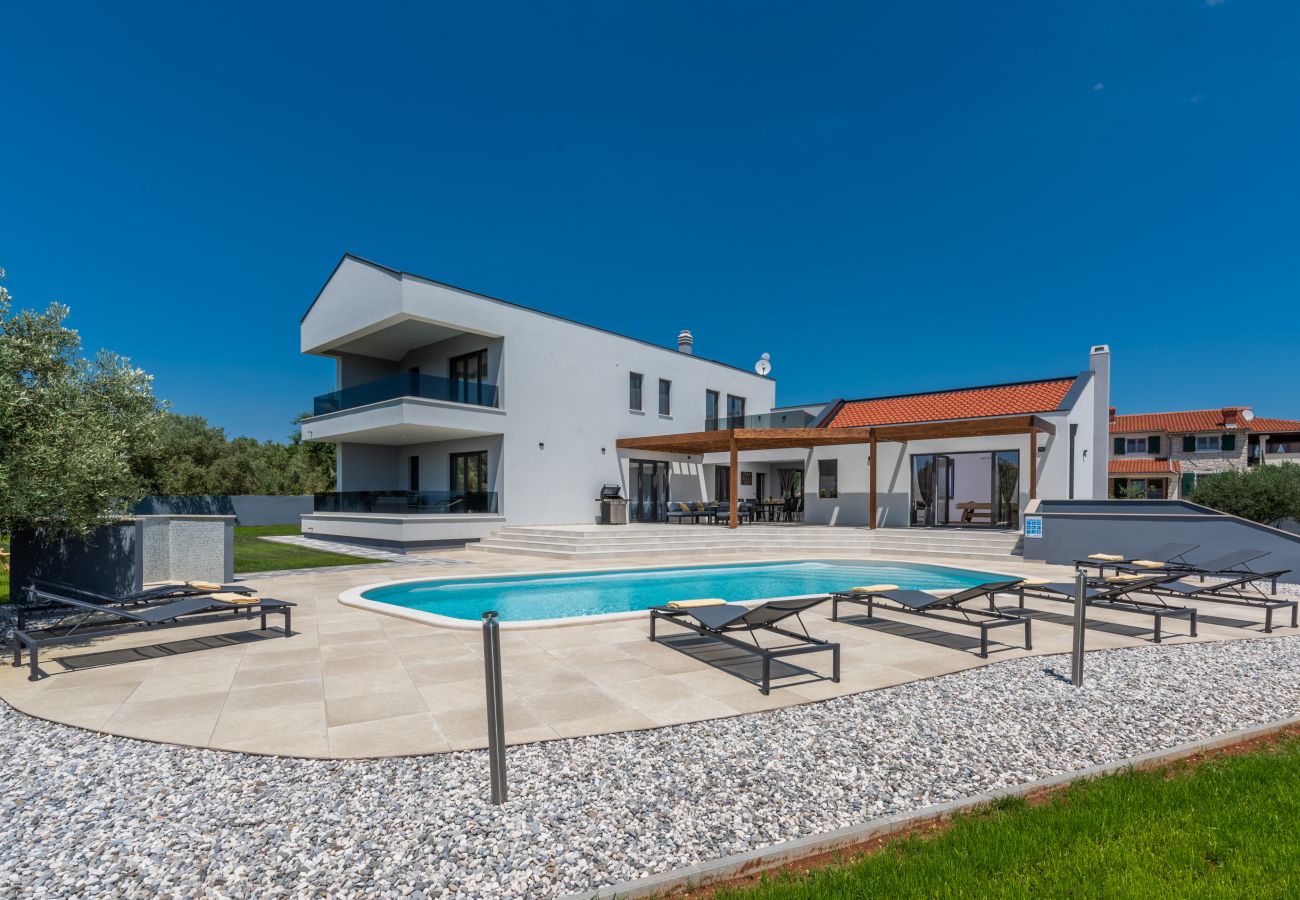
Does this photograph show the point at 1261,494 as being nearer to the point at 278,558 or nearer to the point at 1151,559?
the point at 1151,559

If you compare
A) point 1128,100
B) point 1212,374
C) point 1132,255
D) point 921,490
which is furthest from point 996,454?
point 1212,374

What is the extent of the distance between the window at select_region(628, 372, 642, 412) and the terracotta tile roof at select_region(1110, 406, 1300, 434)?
1496 inches

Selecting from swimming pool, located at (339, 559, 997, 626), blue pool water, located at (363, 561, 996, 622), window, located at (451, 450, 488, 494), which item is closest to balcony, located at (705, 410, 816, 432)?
window, located at (451, 450, 488, 494)

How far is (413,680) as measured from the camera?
5402 mm

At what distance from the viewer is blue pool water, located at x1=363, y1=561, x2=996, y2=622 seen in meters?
10.1

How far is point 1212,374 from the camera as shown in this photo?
42844 mm

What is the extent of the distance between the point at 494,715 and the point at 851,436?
18.5 meters

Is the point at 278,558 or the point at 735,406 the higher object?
the point at 735,406

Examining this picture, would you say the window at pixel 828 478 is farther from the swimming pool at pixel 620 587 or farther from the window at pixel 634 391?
the window at pixel 634 391

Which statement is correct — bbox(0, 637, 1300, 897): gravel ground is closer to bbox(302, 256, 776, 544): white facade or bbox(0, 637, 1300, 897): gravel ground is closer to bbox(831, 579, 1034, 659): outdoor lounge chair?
bbox(831, 579, 1034, 659): outdoor lounge chair

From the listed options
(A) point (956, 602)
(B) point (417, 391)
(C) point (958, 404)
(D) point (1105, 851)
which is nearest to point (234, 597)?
(D) point (1105, 851)

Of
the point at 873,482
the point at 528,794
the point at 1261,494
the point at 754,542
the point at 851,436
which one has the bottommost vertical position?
the point at 754,542

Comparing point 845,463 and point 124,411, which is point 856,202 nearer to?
point 845,463

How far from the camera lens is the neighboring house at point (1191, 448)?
129 feet
